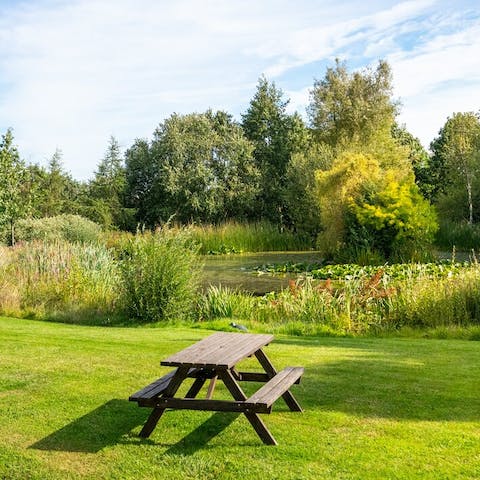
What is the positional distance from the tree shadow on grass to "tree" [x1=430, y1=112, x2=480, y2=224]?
26.2 m

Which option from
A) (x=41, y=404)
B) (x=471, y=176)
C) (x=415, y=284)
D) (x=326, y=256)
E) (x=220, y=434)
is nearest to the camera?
(x=220, y=434)

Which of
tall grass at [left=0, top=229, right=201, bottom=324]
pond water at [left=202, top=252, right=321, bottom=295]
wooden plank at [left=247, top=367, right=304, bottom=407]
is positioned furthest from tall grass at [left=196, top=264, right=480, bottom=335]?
wooden plank at [left=247, top=367, right=304, bottom=407]

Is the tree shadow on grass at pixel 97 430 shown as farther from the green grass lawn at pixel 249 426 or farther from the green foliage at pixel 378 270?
the green foliage at pixel 378 270

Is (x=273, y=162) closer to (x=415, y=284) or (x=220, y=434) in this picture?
(x=415, y=284)

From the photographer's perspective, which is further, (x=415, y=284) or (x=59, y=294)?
(x=59, y=294)

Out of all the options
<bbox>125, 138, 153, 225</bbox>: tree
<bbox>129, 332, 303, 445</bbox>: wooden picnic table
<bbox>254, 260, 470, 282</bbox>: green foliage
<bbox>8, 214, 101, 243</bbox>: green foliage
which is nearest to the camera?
<bbox>129, 332, 303, 445</bbox>: wooden picnic table

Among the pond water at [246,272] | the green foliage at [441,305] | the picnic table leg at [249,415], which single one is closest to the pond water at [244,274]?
the pond water at [246,272]

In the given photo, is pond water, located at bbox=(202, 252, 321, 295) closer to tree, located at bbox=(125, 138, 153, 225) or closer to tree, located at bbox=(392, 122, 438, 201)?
tree, located at bbox=(125, 138, 153, 225)

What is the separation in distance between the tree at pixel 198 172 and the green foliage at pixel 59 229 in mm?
10491

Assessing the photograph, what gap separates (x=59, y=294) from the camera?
535 inches

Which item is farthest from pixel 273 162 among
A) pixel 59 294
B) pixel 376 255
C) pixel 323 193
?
pixel 59 294

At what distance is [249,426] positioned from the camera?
5125 mm

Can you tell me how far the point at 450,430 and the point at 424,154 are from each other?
4204cm

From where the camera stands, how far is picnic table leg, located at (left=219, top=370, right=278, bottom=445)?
4621mm
